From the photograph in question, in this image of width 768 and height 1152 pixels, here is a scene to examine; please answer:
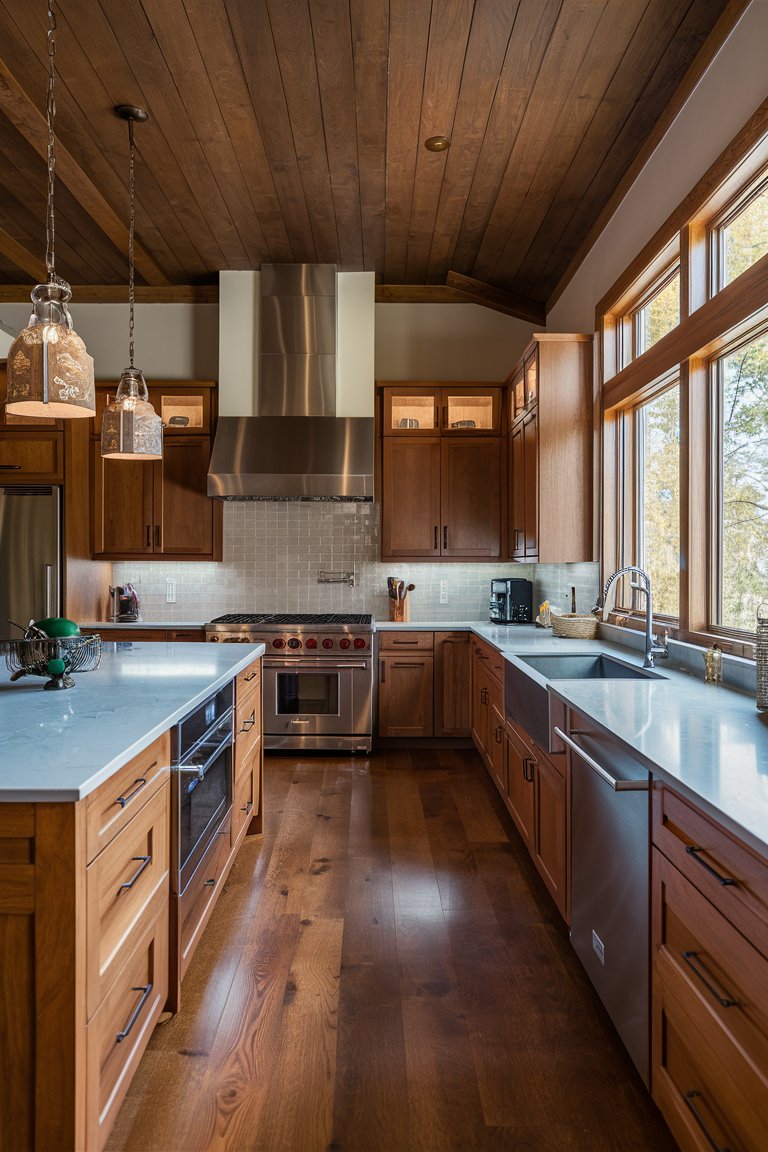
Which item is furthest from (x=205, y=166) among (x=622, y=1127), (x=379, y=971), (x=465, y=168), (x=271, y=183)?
(x=622, y=1127)

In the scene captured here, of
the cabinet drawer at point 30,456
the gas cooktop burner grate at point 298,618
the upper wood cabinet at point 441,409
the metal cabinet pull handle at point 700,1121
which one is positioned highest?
the upper wood cabinet at point 441,409

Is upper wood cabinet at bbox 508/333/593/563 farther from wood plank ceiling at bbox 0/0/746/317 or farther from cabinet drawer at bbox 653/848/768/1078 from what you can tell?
cabinet drawer at bbox 653/848/768/1078

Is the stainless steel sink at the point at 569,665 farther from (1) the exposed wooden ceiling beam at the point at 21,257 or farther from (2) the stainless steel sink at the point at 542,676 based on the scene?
(1) the exposed wooden ceiling beam at the point at 21,257

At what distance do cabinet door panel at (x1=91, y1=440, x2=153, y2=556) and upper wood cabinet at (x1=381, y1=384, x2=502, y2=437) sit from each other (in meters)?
1.81

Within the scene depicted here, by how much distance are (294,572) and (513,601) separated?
168 centimetres

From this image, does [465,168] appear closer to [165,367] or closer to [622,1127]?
[165,367]

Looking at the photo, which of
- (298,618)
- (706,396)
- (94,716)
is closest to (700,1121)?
(94,716)

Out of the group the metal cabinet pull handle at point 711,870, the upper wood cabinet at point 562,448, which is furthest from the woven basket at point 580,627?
the metal cabinet pull handle at point 711,870

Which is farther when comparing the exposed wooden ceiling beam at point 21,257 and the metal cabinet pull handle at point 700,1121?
the exposed wooden ceiling beam at point 21,257

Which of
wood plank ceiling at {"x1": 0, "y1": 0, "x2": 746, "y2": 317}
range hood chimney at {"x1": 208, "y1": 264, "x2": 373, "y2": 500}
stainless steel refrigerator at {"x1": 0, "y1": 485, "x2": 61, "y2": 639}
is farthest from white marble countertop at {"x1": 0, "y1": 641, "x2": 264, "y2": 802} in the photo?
wood plank ceiling at {"x1": 0, "y1": 0, "x2": 746, "y2": 317}

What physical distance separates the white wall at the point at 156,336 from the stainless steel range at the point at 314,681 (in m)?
2.05

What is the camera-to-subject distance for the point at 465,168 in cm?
361

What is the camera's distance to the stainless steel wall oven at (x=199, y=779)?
1980 mm

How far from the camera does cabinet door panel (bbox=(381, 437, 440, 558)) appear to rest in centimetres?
520
